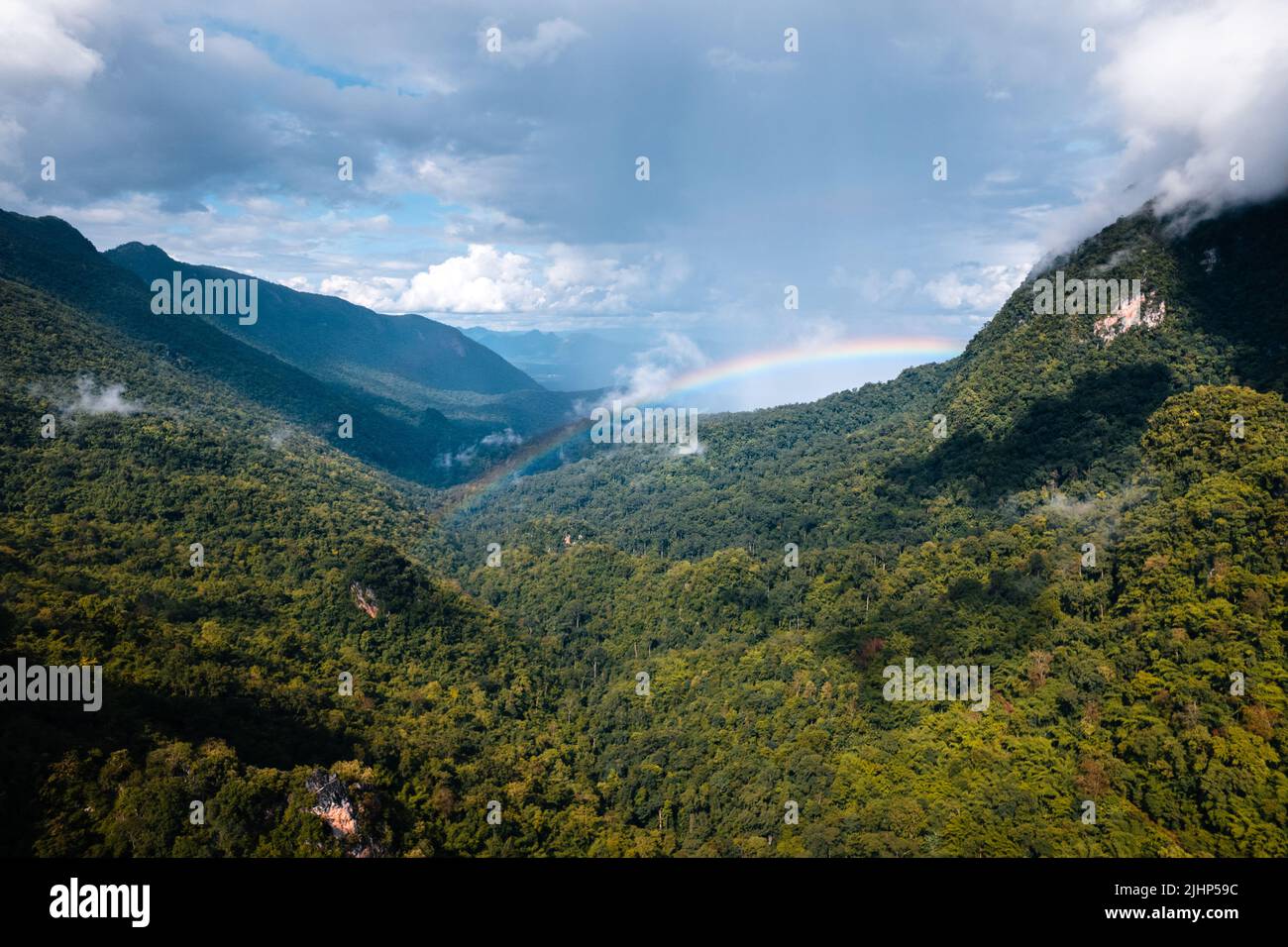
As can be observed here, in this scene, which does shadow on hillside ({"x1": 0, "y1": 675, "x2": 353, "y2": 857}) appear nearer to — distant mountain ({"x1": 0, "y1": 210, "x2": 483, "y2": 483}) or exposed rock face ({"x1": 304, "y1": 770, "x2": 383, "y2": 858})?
exposed rock face ({"x1": 304, "y1": 770, "x2": 383, "y2": 858})

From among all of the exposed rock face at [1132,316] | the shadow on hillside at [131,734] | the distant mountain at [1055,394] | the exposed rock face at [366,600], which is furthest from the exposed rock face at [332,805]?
the exposed rock face at [1132,316]

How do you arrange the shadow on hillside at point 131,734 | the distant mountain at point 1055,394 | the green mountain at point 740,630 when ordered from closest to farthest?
the shadow on hillside at point 131,734 → the green mountain at point 740,630 → the distant mountain at point 1055,394

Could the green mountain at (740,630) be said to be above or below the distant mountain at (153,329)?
below

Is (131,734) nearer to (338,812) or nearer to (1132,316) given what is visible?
(338,812)

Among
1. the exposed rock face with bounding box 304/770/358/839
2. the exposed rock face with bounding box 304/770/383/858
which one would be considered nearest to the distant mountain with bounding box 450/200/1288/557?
the exposed rock face with bounding box 304/770/383/858

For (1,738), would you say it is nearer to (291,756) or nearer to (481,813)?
(291,756)

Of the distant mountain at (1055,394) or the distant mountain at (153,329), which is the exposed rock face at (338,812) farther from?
the distant mountain at (153,329)
